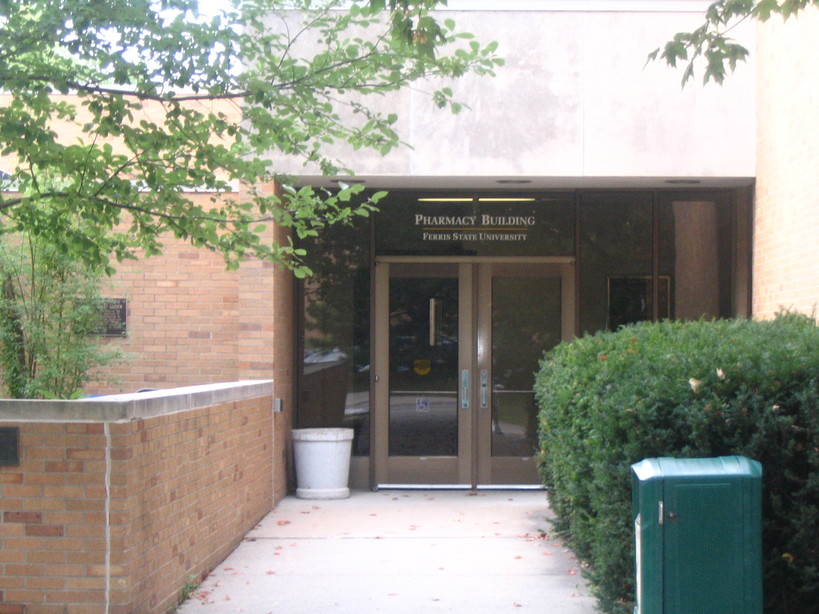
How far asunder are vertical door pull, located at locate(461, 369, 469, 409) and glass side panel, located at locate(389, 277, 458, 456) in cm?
8

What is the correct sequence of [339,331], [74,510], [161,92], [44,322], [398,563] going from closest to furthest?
[74,510]
[161,92]
[398,563]
[44,322]
[339,331]

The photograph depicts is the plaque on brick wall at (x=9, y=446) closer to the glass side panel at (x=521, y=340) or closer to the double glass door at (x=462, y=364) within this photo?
the double glass door at (x=462, y=364)

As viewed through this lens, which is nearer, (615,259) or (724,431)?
(724,431)

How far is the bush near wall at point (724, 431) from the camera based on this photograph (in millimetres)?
4996

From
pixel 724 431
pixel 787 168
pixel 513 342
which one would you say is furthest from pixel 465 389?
pixel 724 431

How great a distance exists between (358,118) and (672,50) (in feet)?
17.0

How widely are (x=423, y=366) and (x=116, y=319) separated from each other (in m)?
3.46

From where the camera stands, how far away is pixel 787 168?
9.42 metres

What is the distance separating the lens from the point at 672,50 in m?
5.97

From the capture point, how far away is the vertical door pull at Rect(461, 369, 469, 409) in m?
11.8

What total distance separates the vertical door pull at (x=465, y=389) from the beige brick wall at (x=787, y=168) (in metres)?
3.24

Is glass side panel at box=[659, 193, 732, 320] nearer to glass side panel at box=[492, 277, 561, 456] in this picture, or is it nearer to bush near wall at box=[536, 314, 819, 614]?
glass side panel at box=[492, 277, 561, 456]

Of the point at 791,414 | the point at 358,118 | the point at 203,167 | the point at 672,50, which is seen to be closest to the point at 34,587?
the point at 203,167

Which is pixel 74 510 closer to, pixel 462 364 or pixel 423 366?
pixel 423 366
